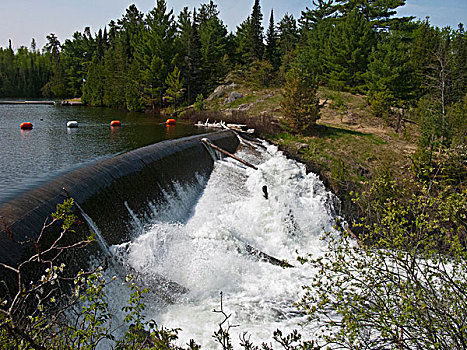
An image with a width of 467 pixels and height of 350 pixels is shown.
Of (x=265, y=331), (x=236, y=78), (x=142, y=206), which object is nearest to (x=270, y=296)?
(x=265, y=331)

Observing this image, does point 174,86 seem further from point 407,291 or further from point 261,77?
point 407,291

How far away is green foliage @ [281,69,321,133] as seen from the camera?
17953 mm

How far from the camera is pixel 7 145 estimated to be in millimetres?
13922

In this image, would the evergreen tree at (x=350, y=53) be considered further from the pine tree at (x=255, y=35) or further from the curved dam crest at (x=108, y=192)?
the curved dam crest at (x=108, y=192)

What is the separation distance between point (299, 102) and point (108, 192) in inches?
534

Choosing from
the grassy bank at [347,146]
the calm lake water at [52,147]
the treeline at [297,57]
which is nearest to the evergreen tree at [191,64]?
the treeline at [297,57]

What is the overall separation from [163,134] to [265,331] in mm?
16133

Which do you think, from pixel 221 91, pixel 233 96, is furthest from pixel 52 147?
pixel 221 91

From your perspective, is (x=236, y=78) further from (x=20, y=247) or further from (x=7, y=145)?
(x=20, y=247)

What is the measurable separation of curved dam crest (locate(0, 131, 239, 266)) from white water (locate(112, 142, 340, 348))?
493 mm

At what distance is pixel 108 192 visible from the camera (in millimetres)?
7125

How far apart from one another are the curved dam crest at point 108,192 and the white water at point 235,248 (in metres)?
0.49

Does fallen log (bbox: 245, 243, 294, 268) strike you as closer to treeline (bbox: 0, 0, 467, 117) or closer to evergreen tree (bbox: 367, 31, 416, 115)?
treeline (bbox: 0, 0, 467, 117)

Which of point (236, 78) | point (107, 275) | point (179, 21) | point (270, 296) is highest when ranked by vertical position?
point (179, 21)
